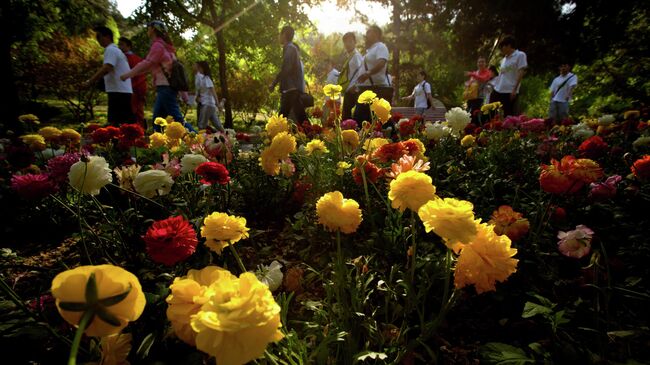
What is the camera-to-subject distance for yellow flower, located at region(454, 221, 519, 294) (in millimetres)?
747

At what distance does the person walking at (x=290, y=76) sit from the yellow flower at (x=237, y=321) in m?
4.59

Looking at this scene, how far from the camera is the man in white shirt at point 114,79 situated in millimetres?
3762

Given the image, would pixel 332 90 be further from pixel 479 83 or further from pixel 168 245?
pixel 479 83

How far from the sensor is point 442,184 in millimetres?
2277

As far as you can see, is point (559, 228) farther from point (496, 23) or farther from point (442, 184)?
point (496, 23)

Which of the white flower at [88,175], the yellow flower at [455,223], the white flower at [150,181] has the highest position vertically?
the yellow flower at [455,223]

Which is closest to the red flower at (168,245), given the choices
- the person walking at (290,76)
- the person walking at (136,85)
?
the person walking at (136,85)

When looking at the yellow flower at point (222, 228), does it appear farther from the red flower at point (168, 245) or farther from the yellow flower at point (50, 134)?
the yellow flower at point (50, 134)

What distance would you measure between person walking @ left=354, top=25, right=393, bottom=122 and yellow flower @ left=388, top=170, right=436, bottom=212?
10.8 feet

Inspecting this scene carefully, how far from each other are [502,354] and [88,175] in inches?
55.1

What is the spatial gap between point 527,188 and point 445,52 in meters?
17.0

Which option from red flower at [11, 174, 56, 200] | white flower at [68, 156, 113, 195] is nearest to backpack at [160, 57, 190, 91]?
red flower at [11, 174, 56, 200]

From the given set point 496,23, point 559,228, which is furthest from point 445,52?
point 559,228

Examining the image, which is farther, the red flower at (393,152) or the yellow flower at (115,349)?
the red flower at (393,152)
